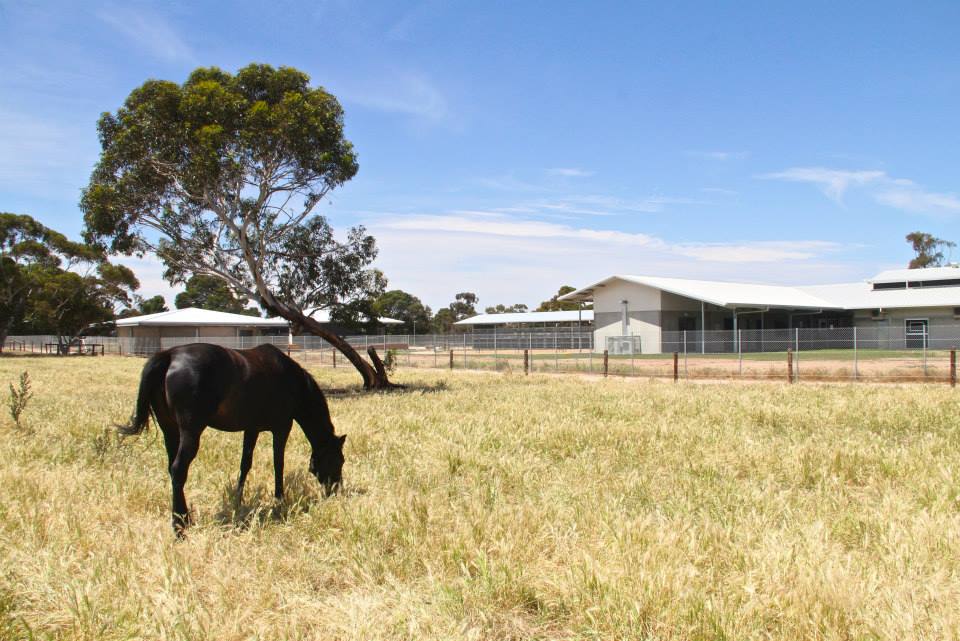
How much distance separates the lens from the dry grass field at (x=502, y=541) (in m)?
3.58

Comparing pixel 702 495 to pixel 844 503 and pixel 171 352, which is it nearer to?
pixel 844 503

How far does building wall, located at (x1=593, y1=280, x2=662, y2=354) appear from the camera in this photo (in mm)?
42688

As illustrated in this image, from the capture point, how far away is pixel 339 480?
21.2 feet

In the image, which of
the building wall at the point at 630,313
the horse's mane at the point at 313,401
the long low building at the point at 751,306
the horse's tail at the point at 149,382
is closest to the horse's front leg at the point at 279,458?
the horse's mane at the point at 313,401

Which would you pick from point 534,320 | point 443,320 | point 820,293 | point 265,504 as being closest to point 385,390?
point 265,504

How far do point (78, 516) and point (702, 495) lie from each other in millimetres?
5268

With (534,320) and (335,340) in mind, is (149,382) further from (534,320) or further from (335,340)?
(534,320)

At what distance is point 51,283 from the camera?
4991cm

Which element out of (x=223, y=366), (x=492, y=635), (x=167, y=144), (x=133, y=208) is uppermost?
(x=167, y=144)

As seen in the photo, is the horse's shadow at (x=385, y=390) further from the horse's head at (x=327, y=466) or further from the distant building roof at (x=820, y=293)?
the distant building roof at (x=820, y=293)

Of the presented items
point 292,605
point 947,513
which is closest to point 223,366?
point 292,605

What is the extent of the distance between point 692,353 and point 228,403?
37631 millimetres

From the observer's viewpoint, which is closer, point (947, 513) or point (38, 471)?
point (947, 513)

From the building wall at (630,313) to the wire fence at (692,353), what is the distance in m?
0.47
